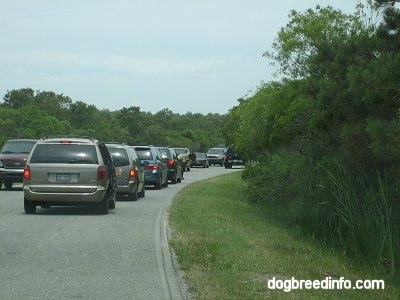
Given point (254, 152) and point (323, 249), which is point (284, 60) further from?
point (323, 249)

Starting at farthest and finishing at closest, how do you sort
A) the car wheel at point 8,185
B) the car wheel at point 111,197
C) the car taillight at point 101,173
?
the car wheel at point 8,185 → the car wheel at point 111,197 → the car taillight at point 101,173

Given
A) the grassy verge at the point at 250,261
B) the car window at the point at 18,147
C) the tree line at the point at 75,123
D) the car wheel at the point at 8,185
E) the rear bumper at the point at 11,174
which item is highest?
the tree line at the point at 75,123

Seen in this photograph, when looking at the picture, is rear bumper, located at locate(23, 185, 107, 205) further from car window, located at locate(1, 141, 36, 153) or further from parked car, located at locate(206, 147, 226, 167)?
parked car, located at locate(206, 147, 226, 167)

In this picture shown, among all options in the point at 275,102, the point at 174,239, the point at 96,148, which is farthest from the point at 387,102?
the point at 275,102

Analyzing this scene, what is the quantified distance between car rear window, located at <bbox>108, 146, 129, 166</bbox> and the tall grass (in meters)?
5.11

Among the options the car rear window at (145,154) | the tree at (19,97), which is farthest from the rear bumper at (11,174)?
the tree at (19,97)

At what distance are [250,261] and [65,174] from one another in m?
7.94

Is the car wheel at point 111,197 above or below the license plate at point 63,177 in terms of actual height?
below

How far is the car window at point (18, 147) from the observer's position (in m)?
28.6

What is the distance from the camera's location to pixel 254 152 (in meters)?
31.2

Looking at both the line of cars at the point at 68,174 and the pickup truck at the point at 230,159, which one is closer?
the line of cars at the point at 68,174

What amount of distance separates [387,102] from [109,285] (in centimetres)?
581

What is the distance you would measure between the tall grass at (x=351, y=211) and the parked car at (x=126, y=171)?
4.66 meters

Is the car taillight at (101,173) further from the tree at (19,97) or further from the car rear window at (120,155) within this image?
the tree at (19,97)
